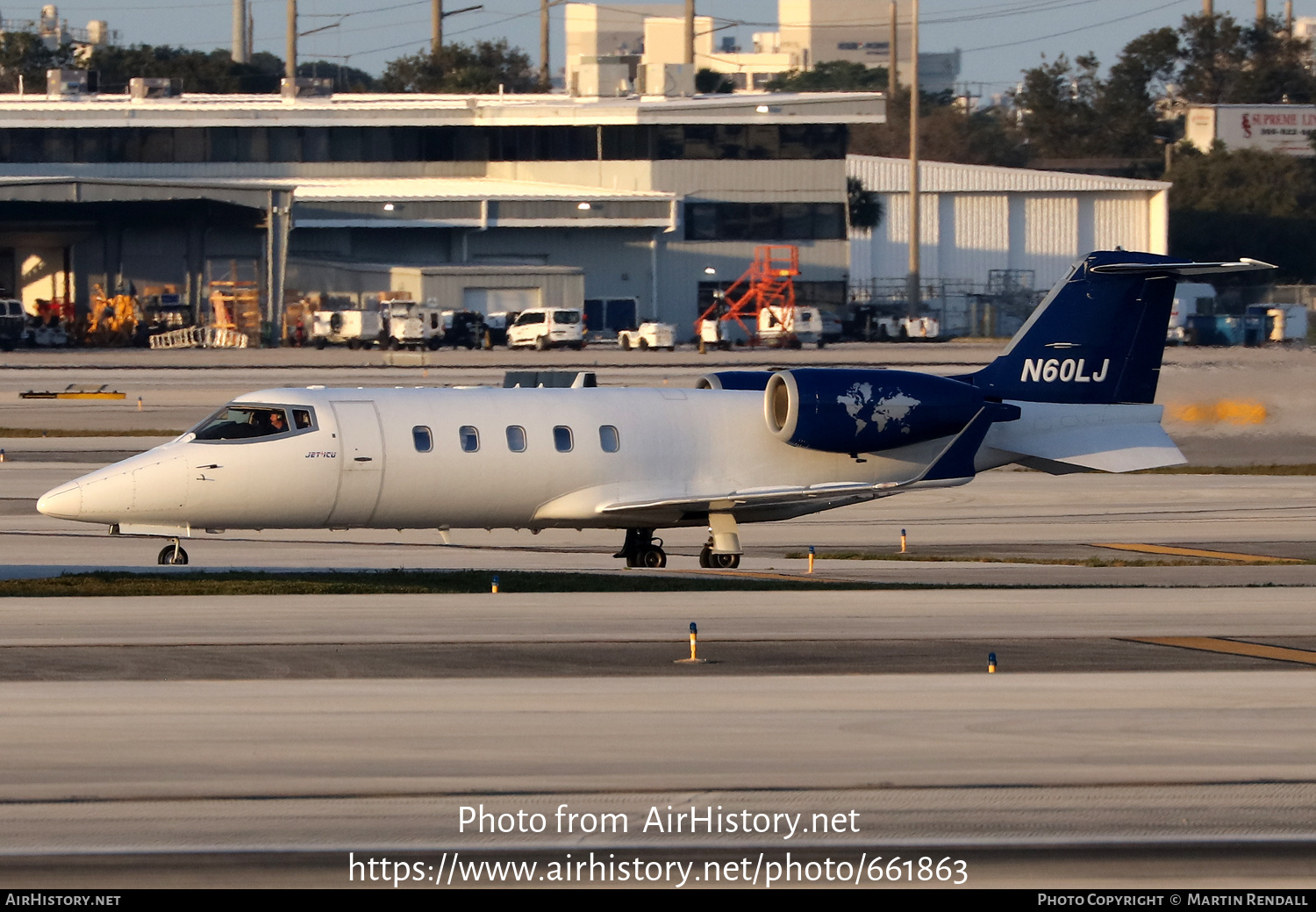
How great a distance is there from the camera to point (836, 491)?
2828 centimetres

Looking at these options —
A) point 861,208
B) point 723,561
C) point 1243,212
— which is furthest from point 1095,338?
point 1243,212

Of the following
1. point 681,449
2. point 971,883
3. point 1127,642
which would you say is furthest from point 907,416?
point 971,883

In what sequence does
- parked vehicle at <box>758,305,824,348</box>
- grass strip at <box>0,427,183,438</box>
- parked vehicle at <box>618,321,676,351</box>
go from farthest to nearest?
parked vehicle at <box>758,305,824,348</box>, parked vehicle at <box>618,321,676,351</box>, grass strip at <box>0,427,183,438</box>

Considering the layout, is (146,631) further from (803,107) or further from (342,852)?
(803,107)

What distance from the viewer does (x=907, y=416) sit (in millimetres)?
29250

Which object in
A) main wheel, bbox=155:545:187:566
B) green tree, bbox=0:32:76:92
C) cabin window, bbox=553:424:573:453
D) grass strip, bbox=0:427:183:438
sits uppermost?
green tree, bbox=0:32:76:92

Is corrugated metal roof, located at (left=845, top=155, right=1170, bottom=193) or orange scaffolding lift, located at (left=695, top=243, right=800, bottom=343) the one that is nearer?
orange scaffolding lift, located at (left=695, top=243, right=800, bottom=343)

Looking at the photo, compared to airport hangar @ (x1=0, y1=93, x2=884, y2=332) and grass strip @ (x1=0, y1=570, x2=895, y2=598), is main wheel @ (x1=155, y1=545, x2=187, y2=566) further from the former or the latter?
airport hangar @ (x1=0, y1=93, x2=884, y2=332)

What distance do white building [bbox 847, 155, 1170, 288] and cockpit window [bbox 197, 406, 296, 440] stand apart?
9127 cm

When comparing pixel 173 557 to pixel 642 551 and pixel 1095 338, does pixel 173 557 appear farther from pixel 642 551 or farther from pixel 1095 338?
pixel 1095 338

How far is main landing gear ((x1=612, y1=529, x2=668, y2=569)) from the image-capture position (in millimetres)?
29125

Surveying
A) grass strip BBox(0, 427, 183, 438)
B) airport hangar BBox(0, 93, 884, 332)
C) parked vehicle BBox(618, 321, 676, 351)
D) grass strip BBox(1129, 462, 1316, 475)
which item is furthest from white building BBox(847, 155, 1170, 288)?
grass strip BBox(1129, 462, 1316, 475)

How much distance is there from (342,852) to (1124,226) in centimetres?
11008

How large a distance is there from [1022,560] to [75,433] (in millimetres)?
34128
